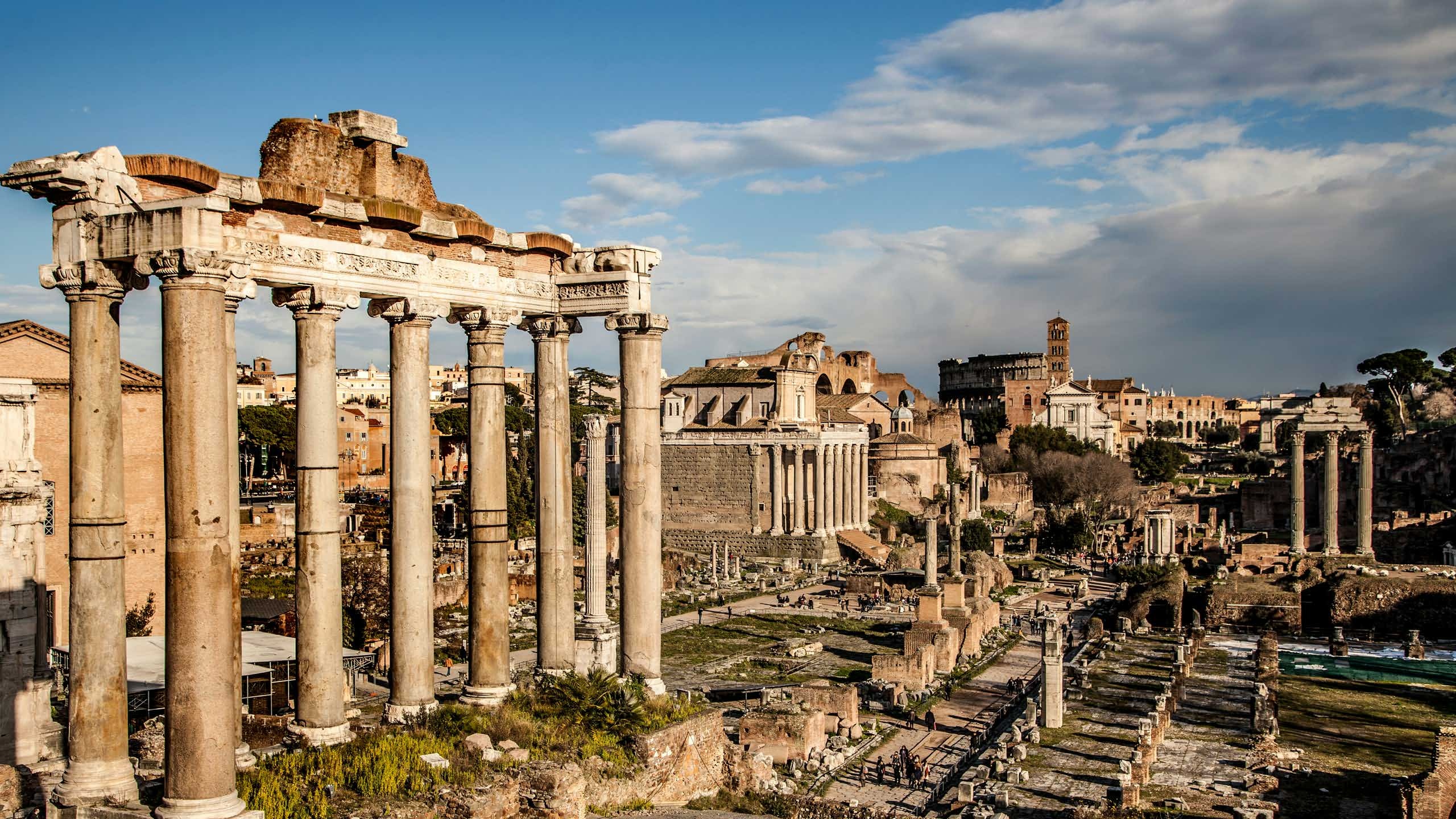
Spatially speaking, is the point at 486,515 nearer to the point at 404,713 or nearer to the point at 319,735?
the point at 404,713

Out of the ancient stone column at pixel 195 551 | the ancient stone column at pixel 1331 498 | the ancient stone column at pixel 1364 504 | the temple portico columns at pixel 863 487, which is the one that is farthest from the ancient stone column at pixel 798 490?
the ancient stone column at pixel 195 551

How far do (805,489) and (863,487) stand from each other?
6.28m

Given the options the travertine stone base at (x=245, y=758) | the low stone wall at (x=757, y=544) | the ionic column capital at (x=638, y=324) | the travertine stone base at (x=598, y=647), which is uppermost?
the ionic column capital at (x=638, y=324)

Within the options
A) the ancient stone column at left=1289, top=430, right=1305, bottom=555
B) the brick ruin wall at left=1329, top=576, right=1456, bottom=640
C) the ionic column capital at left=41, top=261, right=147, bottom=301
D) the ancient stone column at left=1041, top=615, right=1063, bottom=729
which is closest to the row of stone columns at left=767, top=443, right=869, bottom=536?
the ancient stone column at left=1289, top=430, right=1305, bottom=555

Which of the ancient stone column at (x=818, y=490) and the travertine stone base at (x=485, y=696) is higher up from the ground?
the travertine stone base at (x=485, y=696)

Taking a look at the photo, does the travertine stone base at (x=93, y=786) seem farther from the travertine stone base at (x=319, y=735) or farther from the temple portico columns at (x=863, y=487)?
the temple portico columns at (x=863, y=487)

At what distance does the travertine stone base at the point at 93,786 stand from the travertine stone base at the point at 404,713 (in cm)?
302

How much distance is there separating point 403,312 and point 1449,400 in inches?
3837

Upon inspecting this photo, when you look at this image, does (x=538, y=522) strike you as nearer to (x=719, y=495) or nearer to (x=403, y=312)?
(x=403, y=312)

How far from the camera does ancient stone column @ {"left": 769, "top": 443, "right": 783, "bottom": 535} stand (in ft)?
208

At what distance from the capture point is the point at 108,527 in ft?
32.2

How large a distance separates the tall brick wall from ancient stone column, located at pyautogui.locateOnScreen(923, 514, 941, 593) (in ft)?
80.1

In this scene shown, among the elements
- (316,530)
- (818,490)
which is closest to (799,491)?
(818,490)

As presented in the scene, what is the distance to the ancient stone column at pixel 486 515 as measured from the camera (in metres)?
13.5
